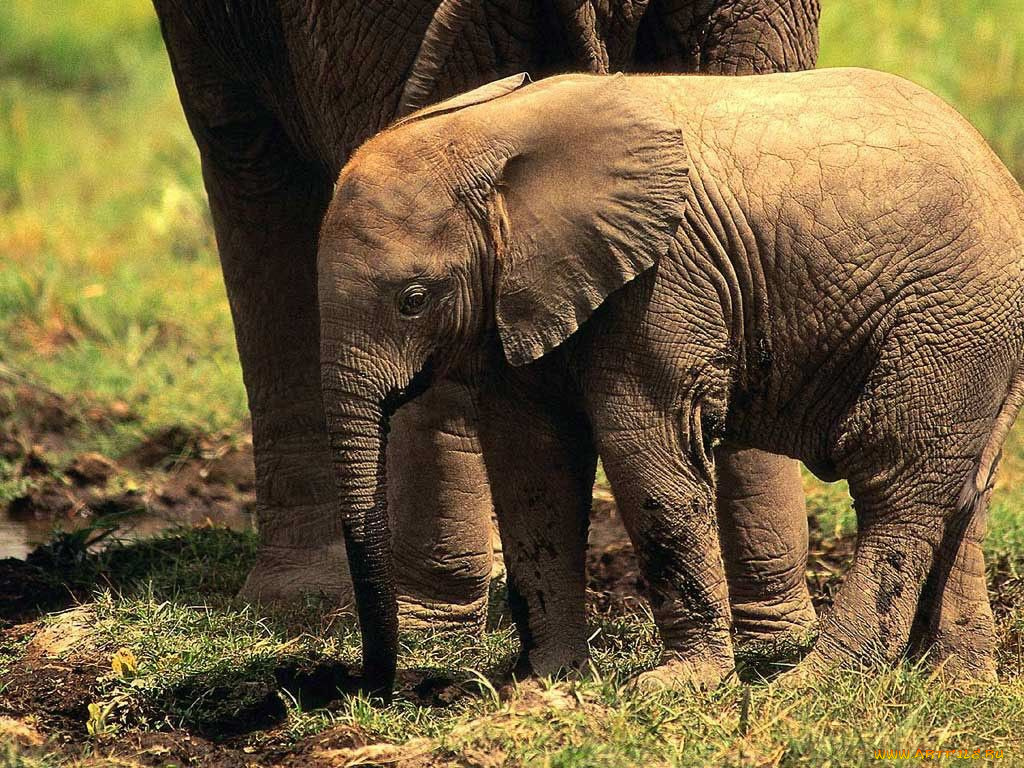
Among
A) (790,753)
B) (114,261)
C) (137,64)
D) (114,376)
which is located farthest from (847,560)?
(137,64)

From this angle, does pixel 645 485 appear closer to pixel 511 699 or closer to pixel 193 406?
pixel 511 699

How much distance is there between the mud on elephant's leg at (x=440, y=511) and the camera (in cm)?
543

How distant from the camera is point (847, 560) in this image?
6.32 m

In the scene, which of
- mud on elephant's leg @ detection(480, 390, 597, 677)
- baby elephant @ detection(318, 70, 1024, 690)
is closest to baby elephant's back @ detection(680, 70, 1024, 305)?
baby elephant @ detection(318, 70, 1024, 690)

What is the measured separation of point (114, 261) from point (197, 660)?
6.17 metres

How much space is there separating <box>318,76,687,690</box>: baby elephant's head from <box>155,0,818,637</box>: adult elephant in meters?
0.28

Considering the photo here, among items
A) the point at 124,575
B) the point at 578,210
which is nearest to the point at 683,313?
the point at 578,210

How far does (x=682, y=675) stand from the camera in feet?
14.9

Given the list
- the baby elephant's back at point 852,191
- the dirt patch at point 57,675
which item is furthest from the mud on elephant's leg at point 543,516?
the dirt patch at point 57,675

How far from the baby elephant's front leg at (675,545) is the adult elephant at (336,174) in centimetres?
66

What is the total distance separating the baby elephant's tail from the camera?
4.70m

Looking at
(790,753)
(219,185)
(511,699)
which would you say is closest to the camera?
(790,753)

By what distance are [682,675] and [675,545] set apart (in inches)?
12.9

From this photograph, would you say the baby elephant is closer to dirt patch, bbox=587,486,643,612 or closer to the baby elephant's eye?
the baby elephant's eye
